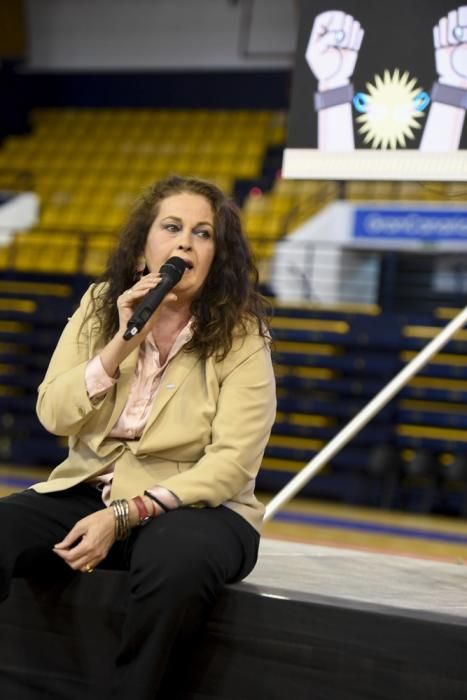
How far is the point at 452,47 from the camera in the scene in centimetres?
323

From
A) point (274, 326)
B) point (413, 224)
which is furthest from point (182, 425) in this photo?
point (413, 224)

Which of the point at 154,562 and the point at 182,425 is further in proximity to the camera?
the point at 182,425

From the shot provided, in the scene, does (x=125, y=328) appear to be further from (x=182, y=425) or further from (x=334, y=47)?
(x=334, y=47)

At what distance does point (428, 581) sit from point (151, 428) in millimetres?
980

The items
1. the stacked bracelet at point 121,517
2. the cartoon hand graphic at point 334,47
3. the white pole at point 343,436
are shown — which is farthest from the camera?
the cartoon hand graphic at point 334,47

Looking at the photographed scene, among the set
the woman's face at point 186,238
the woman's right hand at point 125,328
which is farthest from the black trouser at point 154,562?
the woman's face at point 186,238

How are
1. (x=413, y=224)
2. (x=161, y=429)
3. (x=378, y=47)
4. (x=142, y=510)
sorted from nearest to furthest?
(x=142, y=510), (x=161, y=429), (x=378, y=47), (x=413, y=224)

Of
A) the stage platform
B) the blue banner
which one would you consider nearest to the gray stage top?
the stage platform

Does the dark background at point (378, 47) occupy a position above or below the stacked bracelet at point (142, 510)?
above

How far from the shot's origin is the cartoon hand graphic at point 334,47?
3.33 metres

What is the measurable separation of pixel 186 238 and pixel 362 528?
4.66 m

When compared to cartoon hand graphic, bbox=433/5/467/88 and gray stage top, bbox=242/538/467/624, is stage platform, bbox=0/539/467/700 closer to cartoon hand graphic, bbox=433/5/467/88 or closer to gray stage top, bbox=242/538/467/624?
gray stage top, bbox=242/538/467/624

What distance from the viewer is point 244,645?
2217 millimetres

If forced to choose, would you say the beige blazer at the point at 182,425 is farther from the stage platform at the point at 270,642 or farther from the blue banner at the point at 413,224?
the blue banner at the point at 413,224
